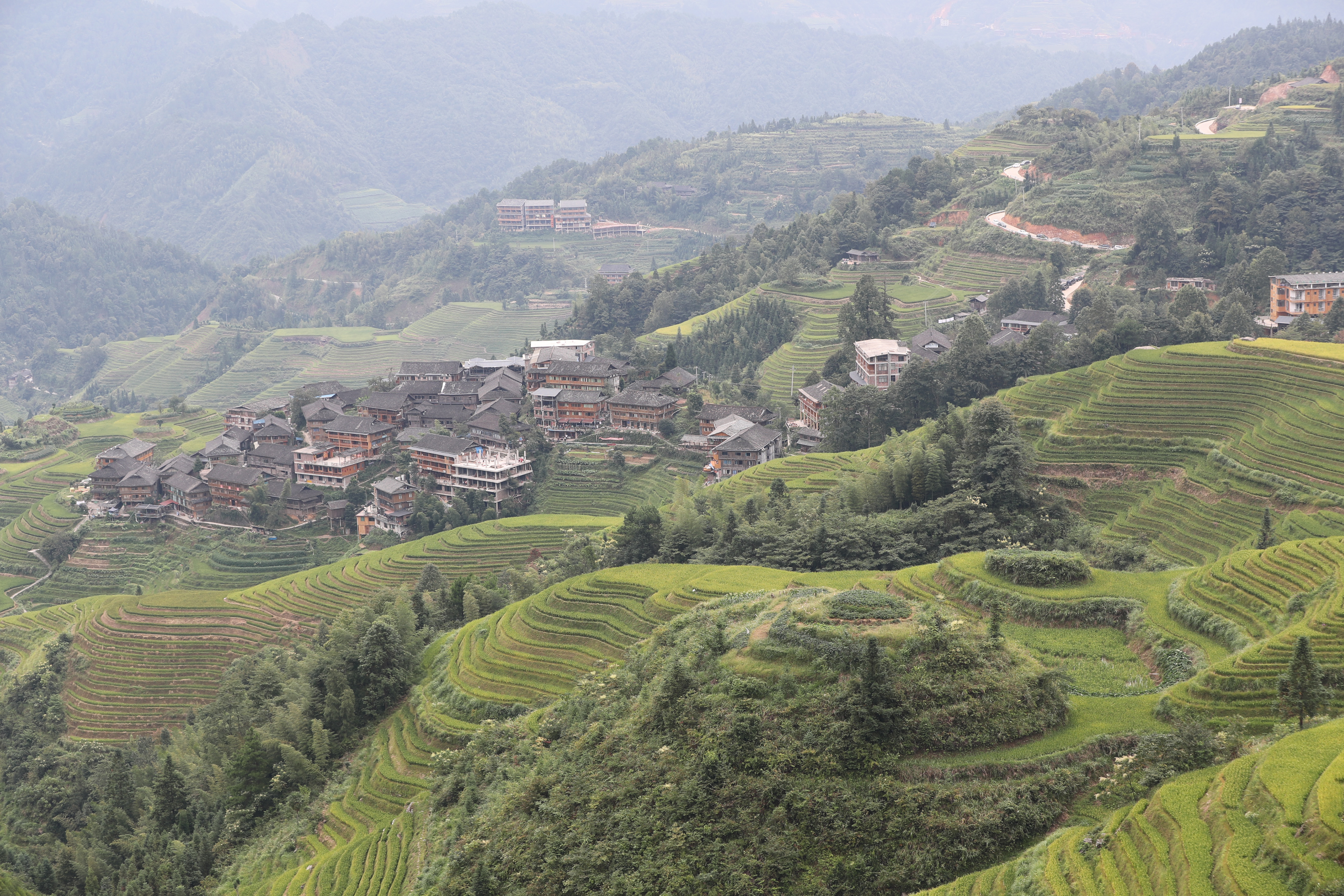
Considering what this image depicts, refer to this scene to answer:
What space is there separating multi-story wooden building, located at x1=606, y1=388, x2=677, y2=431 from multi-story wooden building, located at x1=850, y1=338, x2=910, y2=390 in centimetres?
738

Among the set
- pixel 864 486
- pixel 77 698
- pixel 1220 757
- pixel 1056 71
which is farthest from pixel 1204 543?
pixel 1056 71

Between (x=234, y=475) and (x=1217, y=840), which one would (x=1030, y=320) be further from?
(x=1217, y=840)

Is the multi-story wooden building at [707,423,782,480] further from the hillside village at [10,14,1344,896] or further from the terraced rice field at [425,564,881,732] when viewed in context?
the terraced rice field at [425,564,881,732]

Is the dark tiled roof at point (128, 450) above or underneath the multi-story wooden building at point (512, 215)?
underneath

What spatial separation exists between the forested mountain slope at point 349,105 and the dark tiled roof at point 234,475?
314 feet

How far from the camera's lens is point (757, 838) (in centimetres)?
1170

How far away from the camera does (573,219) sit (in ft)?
309

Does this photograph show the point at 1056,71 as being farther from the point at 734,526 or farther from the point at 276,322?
the point at 734,526

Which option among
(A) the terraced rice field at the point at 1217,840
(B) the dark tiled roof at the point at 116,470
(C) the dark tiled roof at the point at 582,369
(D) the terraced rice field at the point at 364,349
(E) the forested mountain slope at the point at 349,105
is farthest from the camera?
(E) the forested mountain slope at the point at 349,105

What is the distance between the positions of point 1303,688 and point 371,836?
13.2m

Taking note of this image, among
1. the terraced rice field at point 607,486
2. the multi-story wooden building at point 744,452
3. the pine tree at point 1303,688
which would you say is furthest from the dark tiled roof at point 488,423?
the pine tree at point 1303,688

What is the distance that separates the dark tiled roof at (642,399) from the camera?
1671 inches

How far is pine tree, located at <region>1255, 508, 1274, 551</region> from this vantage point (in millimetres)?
19969

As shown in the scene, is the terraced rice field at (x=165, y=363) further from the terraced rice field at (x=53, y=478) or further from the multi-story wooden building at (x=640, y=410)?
the multi-story wooden building at (x=640, y=410)
